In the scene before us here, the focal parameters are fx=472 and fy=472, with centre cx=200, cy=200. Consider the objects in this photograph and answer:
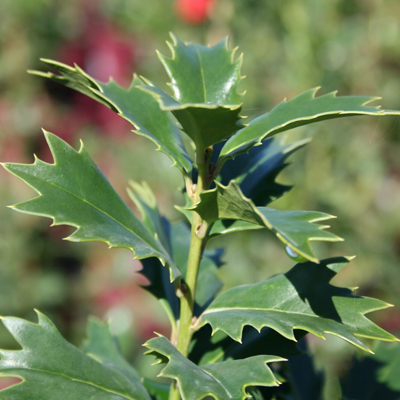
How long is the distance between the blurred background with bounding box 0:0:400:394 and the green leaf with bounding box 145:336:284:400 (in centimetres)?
112

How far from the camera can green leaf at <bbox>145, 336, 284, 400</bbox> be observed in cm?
36

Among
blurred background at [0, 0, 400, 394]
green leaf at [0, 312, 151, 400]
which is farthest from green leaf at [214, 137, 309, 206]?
blurred background at [0, 0, 400, 394]

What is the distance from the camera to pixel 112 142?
A: 2.97 metres

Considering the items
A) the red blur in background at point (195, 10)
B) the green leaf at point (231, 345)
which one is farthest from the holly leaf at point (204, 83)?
the red blur in background at point (195, 10)

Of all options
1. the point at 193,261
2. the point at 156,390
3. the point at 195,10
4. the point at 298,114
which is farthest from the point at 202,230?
the point at 195,10

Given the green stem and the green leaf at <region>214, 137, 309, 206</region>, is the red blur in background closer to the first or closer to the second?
the green leaf at <region>214, 137, 309, 206</region>

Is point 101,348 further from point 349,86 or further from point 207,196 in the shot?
point 349,86

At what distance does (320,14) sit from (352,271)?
1054 millimetres

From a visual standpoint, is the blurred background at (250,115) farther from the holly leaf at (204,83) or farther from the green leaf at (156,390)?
the holly leaf at (204,83)

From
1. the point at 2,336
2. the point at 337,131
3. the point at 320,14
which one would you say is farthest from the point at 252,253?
the point at 2,336

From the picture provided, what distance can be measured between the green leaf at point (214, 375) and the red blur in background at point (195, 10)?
194 centimetres

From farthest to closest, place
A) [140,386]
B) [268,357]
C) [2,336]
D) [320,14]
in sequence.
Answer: [2,336] < [320,14] < [140,386] < [268,357]

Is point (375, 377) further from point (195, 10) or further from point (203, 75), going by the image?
point (195, 10)

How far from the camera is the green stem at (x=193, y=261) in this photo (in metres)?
0.46
